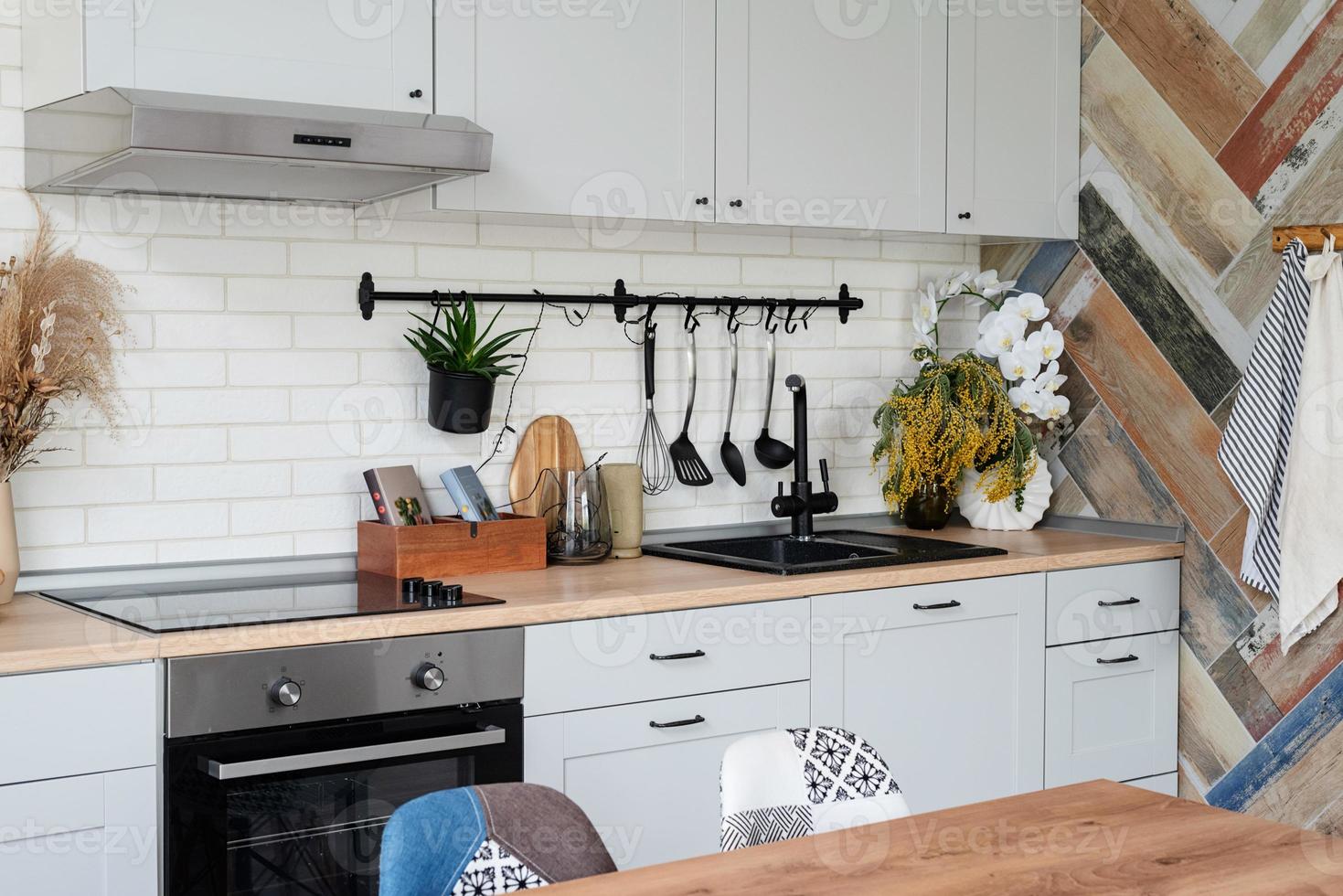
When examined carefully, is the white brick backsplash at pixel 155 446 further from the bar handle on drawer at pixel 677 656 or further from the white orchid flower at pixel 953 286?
the white orchid flower at pixel 953 286

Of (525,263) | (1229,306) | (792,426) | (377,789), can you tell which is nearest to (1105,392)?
(1229,306)

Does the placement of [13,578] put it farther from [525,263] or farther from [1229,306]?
[1229,306]

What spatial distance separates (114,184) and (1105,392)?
2443 millimetres

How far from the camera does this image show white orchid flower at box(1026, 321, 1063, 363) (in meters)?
3.61

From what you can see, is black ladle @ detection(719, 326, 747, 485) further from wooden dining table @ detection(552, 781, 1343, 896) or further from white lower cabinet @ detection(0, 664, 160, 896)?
wooden dining table @ detection(552, 781, 1343, 896)

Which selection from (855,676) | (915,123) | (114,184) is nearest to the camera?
(114,184)

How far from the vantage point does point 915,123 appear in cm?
342

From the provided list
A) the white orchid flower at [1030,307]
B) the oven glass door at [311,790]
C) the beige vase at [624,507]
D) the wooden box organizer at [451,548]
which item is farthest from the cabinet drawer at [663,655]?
the white orchid flower at [1030,307]

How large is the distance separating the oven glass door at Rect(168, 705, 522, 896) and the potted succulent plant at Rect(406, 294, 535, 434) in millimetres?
750

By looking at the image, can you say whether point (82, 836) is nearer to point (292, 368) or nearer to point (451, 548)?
point (451, 548)

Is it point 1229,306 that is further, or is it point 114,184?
point 1229,306

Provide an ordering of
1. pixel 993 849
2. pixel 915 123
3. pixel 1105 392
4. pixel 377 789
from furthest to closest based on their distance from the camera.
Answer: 1. pixel 1105 392
2. pixel 915 123
3. pixel 377 789
4. pixel 993 849

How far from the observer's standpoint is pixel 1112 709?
11.1 ft

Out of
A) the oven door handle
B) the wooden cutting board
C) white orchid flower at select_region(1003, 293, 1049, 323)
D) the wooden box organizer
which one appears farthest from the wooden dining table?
white orchid flower at select_region(1003, 293, 1049, 323)
